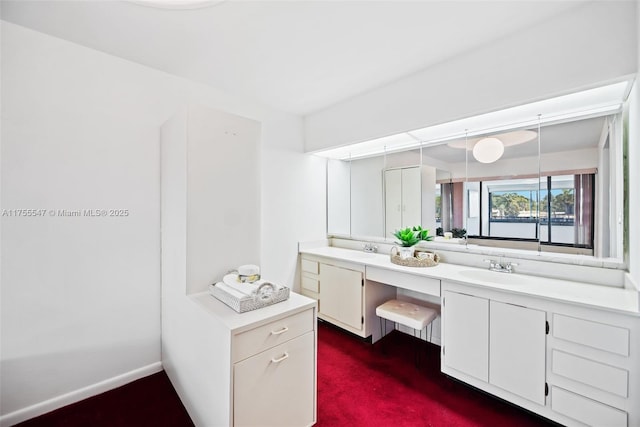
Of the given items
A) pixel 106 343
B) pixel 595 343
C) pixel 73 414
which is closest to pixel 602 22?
pixel 595 343

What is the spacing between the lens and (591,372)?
1452 millimetres

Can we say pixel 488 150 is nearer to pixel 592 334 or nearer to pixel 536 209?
pixel 536 209

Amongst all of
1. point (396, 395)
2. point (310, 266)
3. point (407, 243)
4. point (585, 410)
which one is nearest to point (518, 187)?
point (407, 243)

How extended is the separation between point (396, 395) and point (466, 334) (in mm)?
703

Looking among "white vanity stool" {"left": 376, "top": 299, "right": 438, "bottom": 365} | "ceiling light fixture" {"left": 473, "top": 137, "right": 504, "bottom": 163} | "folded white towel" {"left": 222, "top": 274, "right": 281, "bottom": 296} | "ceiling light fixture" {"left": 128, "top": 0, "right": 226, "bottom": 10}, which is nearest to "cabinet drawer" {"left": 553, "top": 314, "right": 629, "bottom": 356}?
"white vanity stool" {"left": 376, "top": 299, "right": 438, "bottom": 365}

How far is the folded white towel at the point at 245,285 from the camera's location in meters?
1.57

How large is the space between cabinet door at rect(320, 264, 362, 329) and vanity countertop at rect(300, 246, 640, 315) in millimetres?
201

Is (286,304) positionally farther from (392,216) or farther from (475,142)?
(475,142)

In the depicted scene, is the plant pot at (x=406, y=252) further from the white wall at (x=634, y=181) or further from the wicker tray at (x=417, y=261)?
the white wall at (x=634, y=181)

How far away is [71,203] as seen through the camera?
1876 mm

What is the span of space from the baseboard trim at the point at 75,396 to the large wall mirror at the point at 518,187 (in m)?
2.67

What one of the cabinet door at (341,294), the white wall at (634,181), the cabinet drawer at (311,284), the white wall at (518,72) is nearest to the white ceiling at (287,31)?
the white wall at (518,72)

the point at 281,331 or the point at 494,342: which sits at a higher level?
the point at 281,331

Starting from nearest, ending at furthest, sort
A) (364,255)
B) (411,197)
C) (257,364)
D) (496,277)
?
(257,364) < (496,277) < (411,197) < (364,255)
